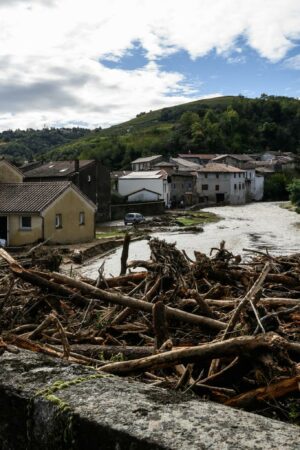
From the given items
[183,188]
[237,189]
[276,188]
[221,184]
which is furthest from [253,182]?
[183,188]

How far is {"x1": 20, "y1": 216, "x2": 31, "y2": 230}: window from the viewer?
3950 cm

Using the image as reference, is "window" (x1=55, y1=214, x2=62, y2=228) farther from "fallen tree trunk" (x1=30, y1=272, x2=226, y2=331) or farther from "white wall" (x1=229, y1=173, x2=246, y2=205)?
"white wall" (x1=229, y1=173, x2=246, y2=205)

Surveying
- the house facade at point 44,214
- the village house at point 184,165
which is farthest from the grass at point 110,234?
the village house at point 184,165

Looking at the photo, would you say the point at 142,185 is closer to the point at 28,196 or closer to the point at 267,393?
the point at 28,196

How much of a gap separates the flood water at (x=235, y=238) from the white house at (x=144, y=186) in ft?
54.4

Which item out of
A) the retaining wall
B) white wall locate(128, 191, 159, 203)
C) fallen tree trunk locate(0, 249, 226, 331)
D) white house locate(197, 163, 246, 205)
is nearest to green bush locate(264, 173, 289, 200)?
white house locate(197, 163, 246, 205)

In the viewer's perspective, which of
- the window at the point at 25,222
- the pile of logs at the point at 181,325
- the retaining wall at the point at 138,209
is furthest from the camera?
the retaining wall at the point at 138,209

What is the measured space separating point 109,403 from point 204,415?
1.30 ft

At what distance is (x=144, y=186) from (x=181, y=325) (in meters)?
78.1

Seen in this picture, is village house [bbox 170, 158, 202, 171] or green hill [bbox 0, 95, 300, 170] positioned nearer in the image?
village house [bbox 170, 158, 202, 171]

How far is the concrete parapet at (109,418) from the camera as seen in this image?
1.92m

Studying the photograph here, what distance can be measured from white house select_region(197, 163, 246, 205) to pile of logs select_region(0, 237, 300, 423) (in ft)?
296

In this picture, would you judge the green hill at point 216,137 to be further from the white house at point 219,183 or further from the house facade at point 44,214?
the house facade at point 44,214

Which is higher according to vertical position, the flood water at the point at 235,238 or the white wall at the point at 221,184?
the white wall at the point at 221,184
